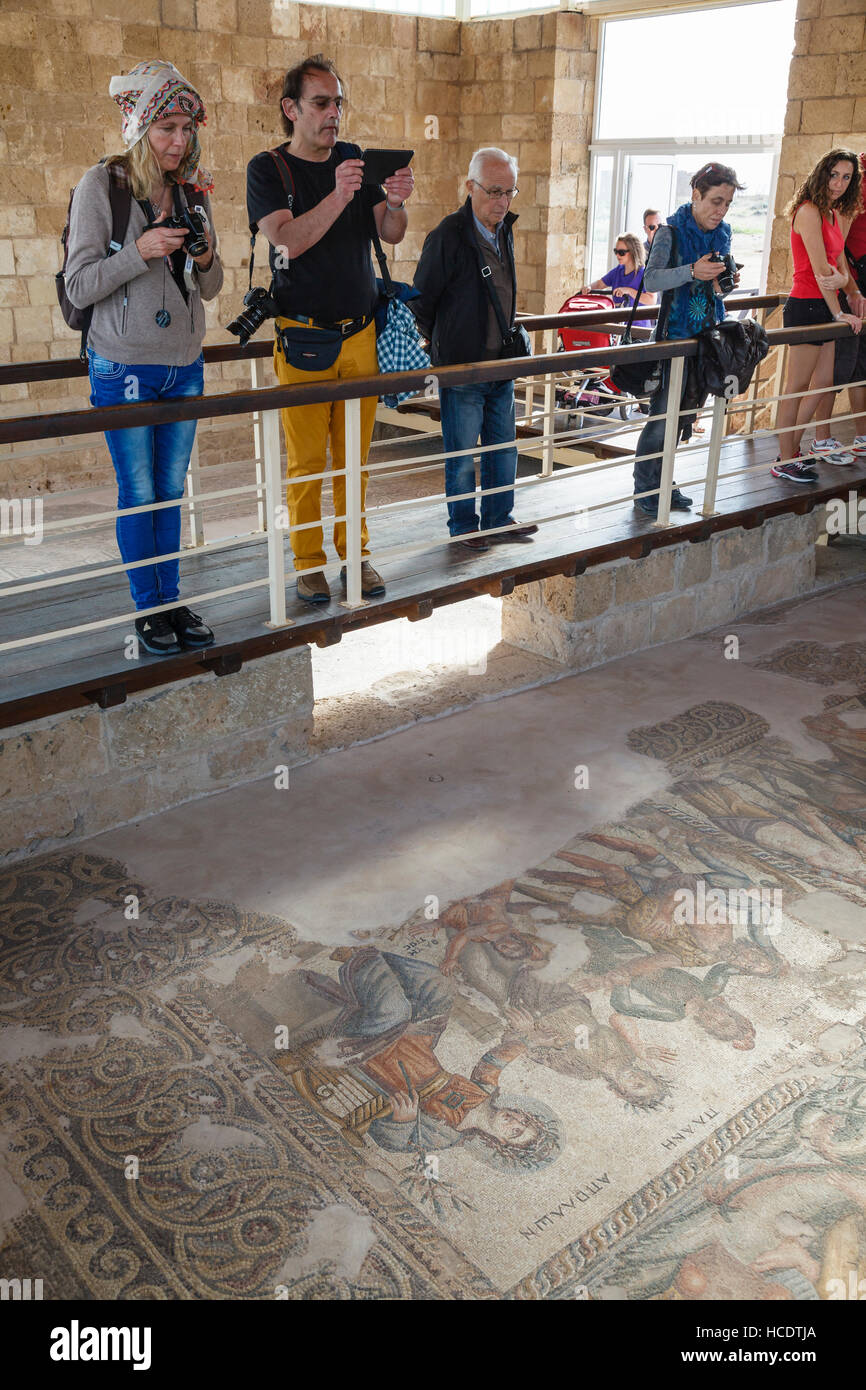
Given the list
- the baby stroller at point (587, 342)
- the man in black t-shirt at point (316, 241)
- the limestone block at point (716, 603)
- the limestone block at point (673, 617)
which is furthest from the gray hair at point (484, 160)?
the baby stroller at point (587, 342)

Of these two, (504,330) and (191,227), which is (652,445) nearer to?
(504,330)

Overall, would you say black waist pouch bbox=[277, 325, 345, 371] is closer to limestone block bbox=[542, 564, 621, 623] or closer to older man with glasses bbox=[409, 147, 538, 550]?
older man with glasses bbox=[409, 147, 538, 550]

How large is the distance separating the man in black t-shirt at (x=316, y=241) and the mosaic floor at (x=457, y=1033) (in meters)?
1.08

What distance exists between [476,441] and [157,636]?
162 centimetres

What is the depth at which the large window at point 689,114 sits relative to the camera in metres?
8.98

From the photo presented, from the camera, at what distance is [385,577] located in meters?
4.29

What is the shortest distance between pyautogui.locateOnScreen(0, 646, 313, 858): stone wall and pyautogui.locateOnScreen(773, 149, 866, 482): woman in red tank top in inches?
118

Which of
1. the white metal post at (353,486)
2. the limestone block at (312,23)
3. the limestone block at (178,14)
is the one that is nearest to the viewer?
the white metal post at (353,486)

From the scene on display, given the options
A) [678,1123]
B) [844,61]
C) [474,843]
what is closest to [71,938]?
[474,843]

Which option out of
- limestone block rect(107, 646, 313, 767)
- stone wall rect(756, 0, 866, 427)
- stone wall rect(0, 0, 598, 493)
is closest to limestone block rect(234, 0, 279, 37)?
stone wall rect(0, 0, 598, 493)

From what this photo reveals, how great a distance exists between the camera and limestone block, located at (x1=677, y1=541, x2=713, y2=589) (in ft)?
17.3

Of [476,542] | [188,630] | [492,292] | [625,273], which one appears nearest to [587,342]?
[625,273]

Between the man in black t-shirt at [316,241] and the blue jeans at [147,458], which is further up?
the man in black t-shirt at [316,241]

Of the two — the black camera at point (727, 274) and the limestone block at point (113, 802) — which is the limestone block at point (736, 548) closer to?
the black camera at point (727, 274)
